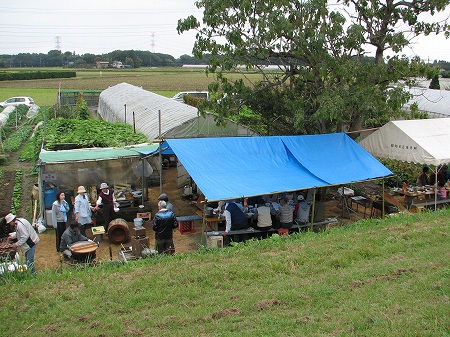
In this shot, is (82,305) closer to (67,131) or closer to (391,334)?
(391,334)

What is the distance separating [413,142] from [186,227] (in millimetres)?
6772

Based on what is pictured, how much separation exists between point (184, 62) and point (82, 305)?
127 meters

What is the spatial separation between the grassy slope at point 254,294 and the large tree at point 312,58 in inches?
230

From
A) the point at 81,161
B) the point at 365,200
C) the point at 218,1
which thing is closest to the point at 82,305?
the point at 81,161

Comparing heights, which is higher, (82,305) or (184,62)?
(184,62)

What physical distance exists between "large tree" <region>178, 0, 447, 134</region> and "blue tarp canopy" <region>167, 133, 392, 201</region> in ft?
3.37

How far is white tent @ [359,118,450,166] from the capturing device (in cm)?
1275

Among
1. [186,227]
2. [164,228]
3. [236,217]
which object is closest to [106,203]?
[186,227]

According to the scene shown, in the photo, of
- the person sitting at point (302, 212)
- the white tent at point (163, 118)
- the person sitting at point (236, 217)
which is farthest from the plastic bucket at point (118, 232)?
the person sitting at point (302, 212)

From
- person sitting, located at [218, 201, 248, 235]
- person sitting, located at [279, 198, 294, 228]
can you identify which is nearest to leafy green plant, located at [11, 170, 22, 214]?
person sitting, located at [218, 201, 248, 235]

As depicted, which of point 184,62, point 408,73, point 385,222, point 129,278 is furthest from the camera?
point 184,62

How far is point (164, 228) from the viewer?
30.2 feet

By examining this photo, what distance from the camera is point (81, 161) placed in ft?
41.2

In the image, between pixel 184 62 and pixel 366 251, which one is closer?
pixel 366 251
